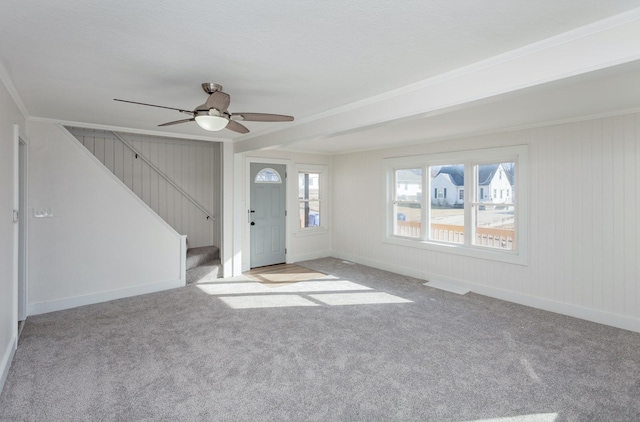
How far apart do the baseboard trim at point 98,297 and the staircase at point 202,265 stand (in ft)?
0.78

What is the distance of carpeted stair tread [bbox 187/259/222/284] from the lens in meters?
5.29

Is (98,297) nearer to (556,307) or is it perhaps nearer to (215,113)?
(215,113)

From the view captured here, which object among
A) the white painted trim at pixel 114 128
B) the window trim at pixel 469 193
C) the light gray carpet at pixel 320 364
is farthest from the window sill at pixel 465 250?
the white painted trim at pixel 114 128

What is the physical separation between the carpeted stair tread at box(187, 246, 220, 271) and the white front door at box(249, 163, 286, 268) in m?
0.68

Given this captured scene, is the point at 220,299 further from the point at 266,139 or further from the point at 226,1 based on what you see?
the point at 226,1

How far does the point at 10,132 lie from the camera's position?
290 cm

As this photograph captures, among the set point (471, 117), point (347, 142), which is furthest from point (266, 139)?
point (471, 117)

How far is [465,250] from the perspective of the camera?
502 centimetres

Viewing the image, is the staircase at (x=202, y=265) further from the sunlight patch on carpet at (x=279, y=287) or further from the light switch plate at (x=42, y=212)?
the light switch plate at (x=42, y=212)

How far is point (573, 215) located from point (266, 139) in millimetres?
3940

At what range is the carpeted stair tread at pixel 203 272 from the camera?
5292 mm

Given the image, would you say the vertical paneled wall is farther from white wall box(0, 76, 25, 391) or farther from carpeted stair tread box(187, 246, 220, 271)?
white wall box(0, 76, 25, 391)

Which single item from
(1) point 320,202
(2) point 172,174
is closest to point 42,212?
(2) point 172,174

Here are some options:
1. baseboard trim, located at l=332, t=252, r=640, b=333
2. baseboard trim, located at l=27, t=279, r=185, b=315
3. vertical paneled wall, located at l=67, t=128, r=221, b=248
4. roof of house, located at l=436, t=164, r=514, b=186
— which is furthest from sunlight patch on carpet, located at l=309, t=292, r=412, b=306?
vertical paneled wall, located at l=67, t=128, r=221, b=248
